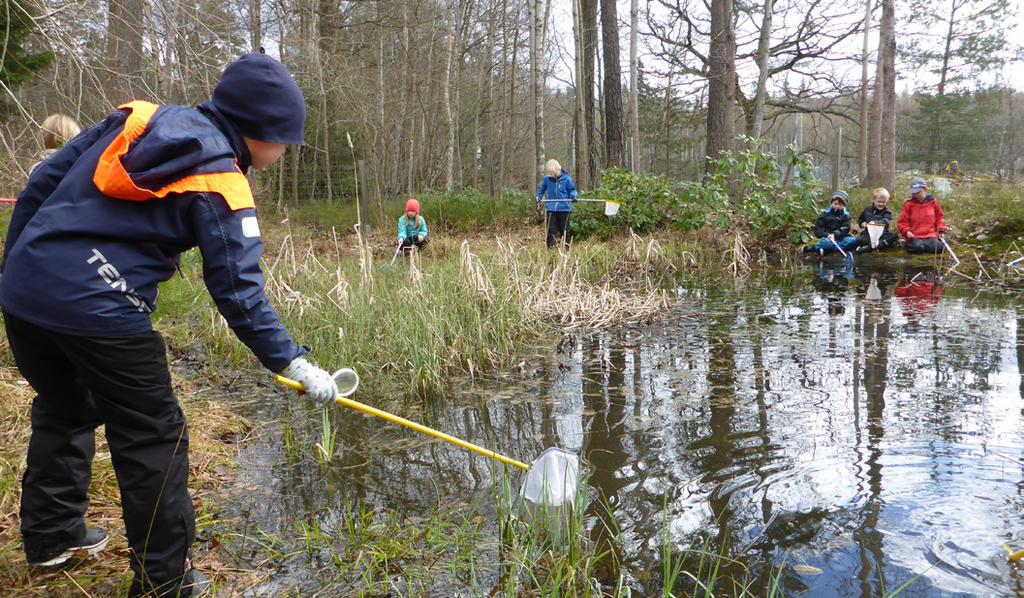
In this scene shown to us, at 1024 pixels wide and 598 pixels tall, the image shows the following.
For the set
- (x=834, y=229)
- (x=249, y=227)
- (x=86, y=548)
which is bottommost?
(x=86, y=548)

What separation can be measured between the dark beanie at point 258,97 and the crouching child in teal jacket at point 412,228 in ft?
25.6

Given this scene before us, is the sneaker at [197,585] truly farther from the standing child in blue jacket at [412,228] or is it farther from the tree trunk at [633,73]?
the tree trunk at [633,73]

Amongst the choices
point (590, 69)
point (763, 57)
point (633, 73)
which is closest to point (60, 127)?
point (633, 73)

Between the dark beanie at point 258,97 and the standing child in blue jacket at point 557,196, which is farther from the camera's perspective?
Result: the standing child in blue jacket at point 557,196

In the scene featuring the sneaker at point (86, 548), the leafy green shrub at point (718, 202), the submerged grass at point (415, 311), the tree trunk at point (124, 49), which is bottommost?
the sneaker at point (86, 548)

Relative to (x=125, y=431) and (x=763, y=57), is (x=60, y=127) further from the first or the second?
(x=763, y=57)

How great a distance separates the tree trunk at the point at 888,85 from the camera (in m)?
13.2

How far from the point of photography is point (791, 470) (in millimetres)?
3287

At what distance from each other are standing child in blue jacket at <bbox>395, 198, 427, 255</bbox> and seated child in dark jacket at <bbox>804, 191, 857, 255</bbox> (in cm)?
625

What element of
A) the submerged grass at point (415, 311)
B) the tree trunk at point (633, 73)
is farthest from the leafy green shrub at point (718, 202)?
the submerged grass at point (415, 311)

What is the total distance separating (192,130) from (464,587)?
164 centimetres

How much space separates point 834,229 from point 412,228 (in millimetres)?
6649

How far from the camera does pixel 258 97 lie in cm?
199

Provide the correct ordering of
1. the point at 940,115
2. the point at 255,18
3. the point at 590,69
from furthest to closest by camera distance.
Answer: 1. the point at 940,115
2. the point at 590,69
3. the point at 255,18
